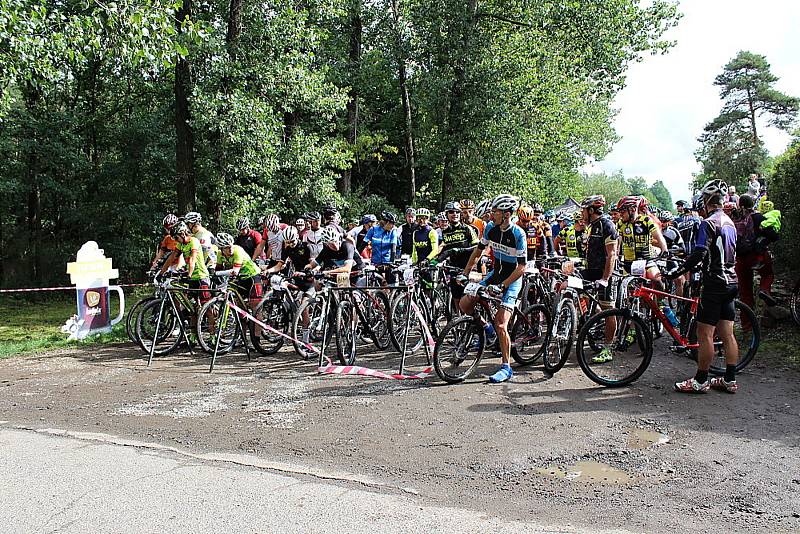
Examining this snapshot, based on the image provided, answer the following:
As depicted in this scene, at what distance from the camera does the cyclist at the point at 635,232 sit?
867 centimetres

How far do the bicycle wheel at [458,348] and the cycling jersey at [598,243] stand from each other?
80.4 inches

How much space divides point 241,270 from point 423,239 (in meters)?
3.03

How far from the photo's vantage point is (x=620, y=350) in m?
7.31

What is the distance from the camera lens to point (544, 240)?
36.7 ft

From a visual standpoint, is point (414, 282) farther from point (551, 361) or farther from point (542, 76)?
point (542, 76)

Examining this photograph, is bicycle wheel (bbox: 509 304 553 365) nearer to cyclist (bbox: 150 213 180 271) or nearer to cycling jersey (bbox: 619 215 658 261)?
cycling jersey (bbox: 619 215 658 261)

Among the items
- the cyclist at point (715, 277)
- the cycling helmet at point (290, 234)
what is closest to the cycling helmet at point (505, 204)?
the cyclist at point (715, 277)

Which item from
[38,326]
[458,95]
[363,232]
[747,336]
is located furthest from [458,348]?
[458,95]

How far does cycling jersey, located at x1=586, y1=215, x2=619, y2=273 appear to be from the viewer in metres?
8.15

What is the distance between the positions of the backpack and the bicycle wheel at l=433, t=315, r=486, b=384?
4.62 m

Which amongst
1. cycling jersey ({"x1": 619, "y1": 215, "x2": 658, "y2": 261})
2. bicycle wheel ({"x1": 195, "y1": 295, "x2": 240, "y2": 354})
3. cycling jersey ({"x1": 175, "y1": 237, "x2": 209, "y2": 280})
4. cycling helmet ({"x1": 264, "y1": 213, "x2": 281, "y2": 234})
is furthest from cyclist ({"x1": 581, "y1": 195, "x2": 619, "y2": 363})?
cycling jersey ({"x1": 175, "y1": 237, "x2": 209, "y2": 280})

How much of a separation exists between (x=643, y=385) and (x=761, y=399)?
1.15m

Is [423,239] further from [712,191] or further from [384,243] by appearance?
[712,191]

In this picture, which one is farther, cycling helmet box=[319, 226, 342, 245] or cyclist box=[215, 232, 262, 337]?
cyclist box=[215, 232, 262, 337]
